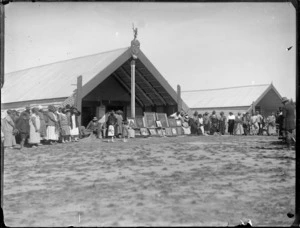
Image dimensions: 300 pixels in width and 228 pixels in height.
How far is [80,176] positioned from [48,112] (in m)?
7.19

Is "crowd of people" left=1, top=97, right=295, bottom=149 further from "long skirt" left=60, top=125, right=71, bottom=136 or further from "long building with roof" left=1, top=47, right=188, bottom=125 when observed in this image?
"long building with roof" left=1, top=47, right=188, bottom=125

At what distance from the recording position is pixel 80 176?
5891 millimetres

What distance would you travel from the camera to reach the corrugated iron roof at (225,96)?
23.9 m

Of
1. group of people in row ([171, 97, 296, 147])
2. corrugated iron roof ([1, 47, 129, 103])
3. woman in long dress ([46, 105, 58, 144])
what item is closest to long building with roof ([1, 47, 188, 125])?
corrugated iron roof ([1, 47, 129, 103])

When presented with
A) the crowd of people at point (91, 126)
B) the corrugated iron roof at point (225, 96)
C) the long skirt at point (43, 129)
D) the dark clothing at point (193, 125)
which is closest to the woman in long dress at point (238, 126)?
the crowd of people at point (91, 126)

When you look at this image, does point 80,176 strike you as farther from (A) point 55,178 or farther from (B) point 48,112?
(B) point 48,112

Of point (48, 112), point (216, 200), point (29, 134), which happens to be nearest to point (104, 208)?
point (216, 200)

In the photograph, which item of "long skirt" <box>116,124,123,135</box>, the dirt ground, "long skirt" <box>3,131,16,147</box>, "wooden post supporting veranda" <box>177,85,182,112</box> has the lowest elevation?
the dirt ground

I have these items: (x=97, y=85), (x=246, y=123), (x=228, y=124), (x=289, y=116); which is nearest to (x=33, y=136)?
(x=97, y=85)

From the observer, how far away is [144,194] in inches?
189

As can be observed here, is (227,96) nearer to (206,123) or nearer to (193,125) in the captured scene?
(206,123)

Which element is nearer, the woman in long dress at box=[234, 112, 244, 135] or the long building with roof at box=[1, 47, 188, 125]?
the long building with roof at box=[1, 47, 188, 125]

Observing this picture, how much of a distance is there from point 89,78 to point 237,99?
13587 mm

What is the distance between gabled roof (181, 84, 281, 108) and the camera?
23.5 metres
